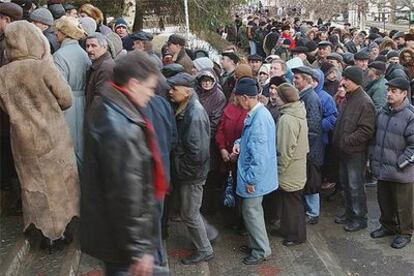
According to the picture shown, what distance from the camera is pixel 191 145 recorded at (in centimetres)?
460

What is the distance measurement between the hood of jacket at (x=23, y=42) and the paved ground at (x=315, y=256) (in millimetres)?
2208

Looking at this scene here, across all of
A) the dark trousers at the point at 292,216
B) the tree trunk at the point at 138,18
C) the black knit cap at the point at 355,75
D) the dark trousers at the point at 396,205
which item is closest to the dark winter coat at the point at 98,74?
the dark trousers at the point at 292,216

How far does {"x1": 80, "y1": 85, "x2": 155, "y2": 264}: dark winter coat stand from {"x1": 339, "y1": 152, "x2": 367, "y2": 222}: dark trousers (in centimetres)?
363

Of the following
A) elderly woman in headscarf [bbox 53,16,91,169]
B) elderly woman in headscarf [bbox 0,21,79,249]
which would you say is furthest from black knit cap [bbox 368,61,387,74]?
elderly woman in headscarf [bbox 0,21,79,249]

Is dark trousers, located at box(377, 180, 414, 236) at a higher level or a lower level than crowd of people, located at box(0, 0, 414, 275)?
lower

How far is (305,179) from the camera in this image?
5332 mm

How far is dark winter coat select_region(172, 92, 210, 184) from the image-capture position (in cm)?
459

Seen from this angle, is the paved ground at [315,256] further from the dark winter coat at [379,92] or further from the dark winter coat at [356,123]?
the dark winter coat at [379,92]

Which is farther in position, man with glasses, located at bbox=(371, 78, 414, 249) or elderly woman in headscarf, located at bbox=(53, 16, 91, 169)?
man with glasses, located at bbox=(371, 78, 414, 249)

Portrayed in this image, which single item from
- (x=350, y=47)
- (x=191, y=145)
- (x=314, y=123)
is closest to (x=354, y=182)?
(x=314, y=123)

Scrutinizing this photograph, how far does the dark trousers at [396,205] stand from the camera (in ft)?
17.7

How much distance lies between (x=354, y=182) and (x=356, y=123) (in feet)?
2.21

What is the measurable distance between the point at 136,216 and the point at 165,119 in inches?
54.0

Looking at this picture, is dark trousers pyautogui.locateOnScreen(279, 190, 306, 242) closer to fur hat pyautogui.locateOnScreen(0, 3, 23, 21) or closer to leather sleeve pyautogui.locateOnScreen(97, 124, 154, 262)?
leather sleeve pyautogui.locateOnScreen(97, 124, 154, 262)
